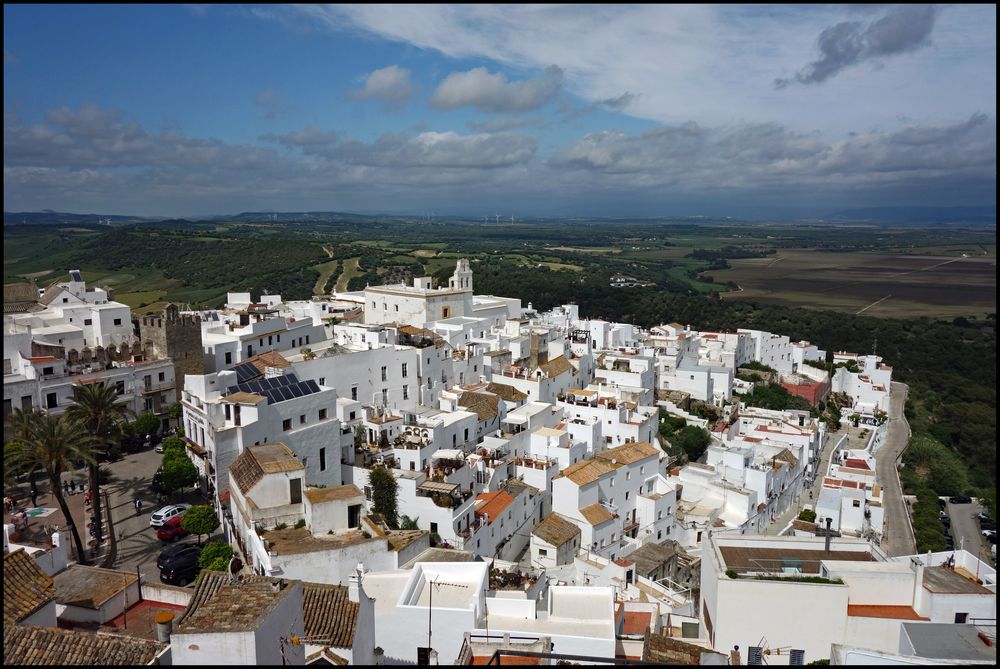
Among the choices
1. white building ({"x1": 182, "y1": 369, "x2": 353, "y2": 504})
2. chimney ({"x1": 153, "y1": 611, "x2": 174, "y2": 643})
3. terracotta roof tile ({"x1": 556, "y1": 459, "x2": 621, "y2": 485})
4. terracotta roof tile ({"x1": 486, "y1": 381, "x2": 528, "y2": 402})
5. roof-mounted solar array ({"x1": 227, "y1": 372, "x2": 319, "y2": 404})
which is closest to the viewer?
chimney ({"x1": 153, "y1": 611, "x2": 174, "y2": 643})

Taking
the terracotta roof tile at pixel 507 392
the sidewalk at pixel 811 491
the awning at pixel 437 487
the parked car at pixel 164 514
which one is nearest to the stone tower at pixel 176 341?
the parked car at pixel 164 514

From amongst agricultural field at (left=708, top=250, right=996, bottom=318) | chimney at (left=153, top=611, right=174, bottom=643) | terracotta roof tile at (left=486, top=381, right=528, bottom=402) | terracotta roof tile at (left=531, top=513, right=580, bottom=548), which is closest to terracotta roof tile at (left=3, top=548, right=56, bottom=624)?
chimney at (left=153, top=611, right=174, bottom=643)

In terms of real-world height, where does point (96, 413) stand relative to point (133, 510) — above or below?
above

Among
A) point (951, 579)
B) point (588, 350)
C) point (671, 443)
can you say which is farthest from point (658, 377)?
point (951, 579)

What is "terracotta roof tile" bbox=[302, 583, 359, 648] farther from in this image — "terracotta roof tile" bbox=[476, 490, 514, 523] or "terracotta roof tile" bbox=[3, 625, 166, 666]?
"terracotta roof tile" bbox=[476, 490, 514, 523]

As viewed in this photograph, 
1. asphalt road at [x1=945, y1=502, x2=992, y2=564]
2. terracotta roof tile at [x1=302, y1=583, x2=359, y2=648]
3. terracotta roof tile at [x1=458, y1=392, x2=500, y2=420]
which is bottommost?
asphalt road at [x1=945, y1=502, x2=992, y2=564]

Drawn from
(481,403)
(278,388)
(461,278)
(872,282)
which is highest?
(461,278)

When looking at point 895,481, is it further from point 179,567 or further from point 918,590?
point 179,567

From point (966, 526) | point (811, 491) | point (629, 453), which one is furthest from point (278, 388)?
point (966, 526)
